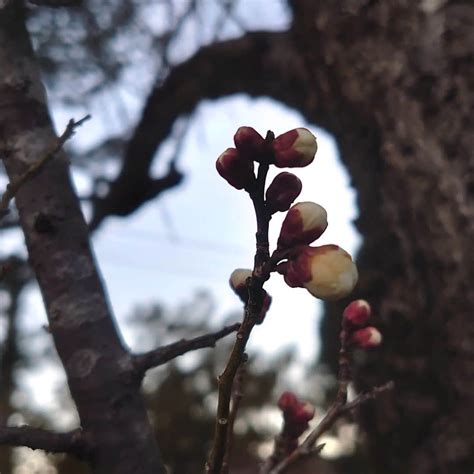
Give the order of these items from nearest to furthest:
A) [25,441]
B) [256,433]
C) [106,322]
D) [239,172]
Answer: [239,172] → [25,441] → [106,322] → [256,433]

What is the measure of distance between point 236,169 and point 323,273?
0.25ft

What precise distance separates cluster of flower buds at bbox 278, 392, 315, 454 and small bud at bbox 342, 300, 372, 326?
0.09 m

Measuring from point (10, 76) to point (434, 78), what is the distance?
0.93 m

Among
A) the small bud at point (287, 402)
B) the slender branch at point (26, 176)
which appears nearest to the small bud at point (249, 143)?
the slender branch at point (26, 176)

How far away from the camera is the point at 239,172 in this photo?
1.37ft

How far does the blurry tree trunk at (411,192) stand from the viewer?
1.39m

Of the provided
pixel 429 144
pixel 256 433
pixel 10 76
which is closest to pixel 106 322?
pixel 10 76

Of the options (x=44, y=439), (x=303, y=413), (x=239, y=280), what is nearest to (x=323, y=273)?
(x=239, y=280)

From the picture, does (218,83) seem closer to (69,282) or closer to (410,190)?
(410,190)

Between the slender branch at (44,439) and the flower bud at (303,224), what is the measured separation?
23 cm

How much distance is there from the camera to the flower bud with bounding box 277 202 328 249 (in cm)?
43

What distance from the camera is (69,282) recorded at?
0.62 metres

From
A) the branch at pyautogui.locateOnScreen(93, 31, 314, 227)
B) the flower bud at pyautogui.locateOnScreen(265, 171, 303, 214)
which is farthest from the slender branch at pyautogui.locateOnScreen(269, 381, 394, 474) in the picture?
the branch at pyautogui.locateOnScreen(93, 31, 314, 227)

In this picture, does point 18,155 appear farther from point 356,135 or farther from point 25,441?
point 356,135
